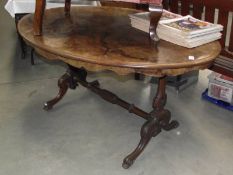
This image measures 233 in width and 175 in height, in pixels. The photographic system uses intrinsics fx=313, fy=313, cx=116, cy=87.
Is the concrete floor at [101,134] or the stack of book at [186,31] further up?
the stack of book at [186,31]

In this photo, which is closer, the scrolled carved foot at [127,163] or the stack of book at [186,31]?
the stack of book at [186,31]

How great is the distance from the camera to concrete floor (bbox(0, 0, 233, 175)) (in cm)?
166

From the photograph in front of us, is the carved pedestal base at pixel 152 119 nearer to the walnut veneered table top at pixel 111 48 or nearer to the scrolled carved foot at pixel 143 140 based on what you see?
the scrolled carved foot at pixel 143 140

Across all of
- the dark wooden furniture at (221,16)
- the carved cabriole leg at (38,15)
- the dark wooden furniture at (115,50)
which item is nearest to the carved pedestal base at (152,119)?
the dark wooden furniture at (115,50)

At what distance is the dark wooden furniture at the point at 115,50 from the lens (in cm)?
132

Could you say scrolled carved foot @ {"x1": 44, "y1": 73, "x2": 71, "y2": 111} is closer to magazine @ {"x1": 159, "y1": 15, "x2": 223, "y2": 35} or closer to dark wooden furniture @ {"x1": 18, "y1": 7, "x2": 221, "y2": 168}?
dark wooden furniture @ {"x1": 18, "y1": 7, "x2": 221, "y2": 168}

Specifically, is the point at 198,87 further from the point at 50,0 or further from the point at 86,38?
the point at 50,0

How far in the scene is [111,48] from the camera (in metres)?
1.44

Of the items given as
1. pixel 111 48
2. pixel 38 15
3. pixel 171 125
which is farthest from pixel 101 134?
pixel 38 15

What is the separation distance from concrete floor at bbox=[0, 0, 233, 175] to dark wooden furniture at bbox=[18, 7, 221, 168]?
13 centimetres

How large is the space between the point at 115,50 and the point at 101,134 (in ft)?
2.23

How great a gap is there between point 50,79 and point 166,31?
137cm

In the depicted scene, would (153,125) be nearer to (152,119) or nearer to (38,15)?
(152,119)

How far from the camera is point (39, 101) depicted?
2.26m
